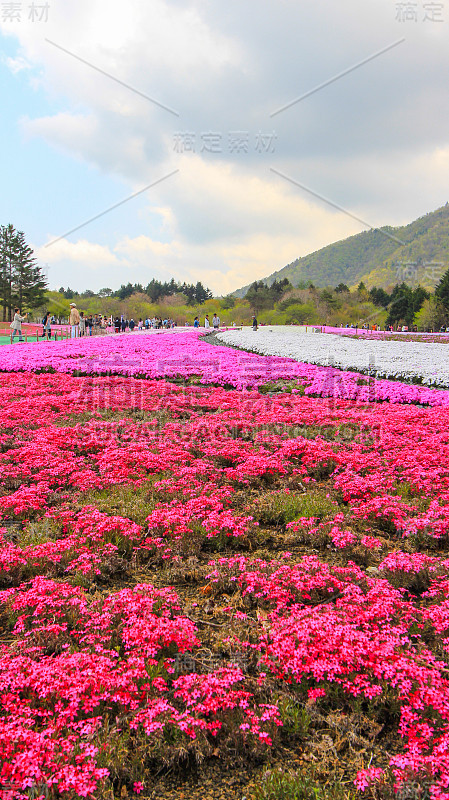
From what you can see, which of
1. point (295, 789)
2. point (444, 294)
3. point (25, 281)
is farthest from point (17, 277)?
point (295, 789)

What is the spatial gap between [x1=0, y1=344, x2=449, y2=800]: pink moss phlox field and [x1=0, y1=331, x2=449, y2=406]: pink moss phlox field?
196 inches

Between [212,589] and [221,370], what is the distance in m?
12.8

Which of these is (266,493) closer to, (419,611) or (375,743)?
(419,611)

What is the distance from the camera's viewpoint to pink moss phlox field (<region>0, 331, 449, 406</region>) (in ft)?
43.8

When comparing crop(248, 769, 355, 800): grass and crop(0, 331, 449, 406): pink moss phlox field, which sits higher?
crop(0, 331, 449, 406): pink moss phlox field

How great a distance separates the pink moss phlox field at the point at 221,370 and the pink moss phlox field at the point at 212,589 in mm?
4984

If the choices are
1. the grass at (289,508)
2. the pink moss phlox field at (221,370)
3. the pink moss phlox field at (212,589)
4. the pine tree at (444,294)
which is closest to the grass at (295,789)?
the pink moss phlox field at (212,589)

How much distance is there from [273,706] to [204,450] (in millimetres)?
5066

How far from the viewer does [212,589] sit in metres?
4.26

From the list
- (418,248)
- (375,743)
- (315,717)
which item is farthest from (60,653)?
(418,248)

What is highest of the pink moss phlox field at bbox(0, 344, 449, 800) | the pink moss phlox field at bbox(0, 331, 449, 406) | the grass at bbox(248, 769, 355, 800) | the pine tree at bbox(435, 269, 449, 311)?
the pine tree at bbox(435, 269, 449, 311)

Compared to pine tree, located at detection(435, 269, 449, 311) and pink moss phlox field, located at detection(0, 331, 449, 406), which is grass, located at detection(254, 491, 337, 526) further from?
pine tree, located at detection(435, 269, 449, 311)

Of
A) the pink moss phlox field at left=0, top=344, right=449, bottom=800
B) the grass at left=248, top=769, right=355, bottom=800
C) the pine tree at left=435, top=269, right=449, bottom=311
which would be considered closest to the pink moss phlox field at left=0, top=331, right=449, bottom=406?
the pink moss phlox field at left=0, top=344, right=449, bottom=800

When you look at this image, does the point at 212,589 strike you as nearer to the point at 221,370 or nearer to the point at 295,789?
the point at 295,789
